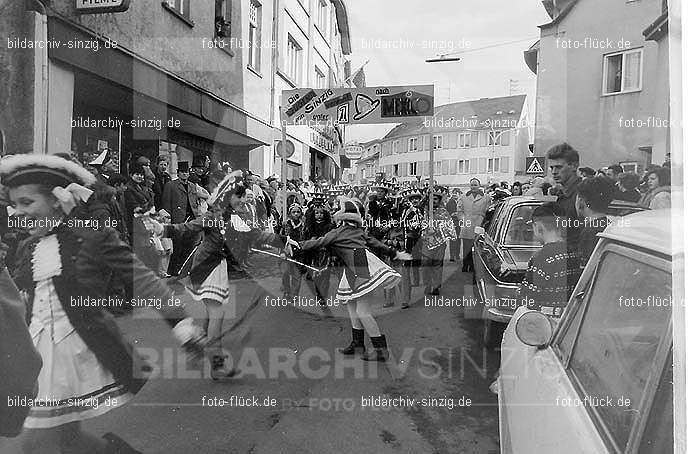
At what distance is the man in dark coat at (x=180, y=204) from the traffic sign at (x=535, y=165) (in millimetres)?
1267

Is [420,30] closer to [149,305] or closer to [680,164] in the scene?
[680,164]

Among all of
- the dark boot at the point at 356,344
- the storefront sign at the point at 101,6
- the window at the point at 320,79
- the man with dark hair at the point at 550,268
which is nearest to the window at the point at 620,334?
the man with dark hair at the point at 550,268

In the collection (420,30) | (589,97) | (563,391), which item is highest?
(420,30)

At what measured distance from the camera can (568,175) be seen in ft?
6.23

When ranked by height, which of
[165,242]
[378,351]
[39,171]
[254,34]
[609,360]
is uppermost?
[254,34]

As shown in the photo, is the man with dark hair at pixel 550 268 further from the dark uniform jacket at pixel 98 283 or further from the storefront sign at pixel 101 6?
the storefront sign at pixel 101 6

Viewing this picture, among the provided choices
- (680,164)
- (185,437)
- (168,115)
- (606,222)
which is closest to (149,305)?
(185,437)

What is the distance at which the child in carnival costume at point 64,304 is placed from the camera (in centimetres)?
181

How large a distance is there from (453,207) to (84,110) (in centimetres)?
151

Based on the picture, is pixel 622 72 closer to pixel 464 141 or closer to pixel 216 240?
pixel 464 141

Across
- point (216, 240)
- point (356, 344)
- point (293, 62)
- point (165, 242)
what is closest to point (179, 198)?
point (165, 242)

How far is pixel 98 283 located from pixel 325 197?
113 centimetres

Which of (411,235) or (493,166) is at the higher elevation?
(493,166)

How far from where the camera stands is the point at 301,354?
225 centimetres
